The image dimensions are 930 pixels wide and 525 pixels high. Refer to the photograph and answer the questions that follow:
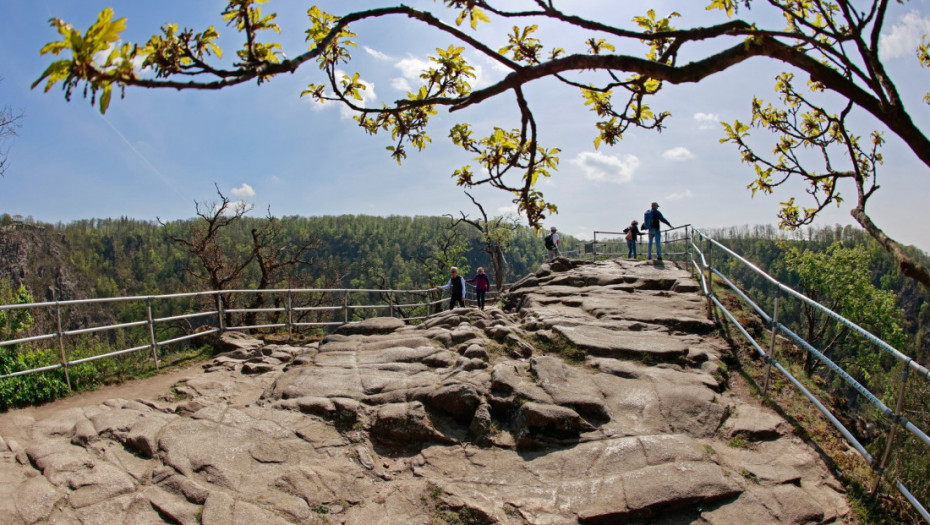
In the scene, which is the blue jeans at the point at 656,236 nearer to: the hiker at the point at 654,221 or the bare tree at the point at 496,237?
the hiker at the point at 654,221

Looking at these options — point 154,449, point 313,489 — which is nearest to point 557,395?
point 313,489

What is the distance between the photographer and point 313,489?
4555mm

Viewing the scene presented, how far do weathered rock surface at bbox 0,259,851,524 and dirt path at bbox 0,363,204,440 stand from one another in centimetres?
19

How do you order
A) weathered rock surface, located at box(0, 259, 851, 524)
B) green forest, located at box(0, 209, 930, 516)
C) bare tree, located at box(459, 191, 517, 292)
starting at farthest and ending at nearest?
bare tree, located at box(459, 191, 517, 292) < green forest, located at box(0, 209, 930, 516) < weathered rock surface, located at box(0, 259, 851, 524)

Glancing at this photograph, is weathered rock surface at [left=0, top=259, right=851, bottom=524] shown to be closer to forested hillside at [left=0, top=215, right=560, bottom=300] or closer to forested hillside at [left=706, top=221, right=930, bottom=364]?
forested hillside at [left=0, top=215, right=560, bottom=300]

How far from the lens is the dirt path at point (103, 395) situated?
212 inches

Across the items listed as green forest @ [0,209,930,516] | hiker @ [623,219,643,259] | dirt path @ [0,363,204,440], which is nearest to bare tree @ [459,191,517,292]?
green forest @ [0,209,930,516]

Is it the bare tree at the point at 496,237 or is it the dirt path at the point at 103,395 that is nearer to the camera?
the dirt path at the point at 103,395

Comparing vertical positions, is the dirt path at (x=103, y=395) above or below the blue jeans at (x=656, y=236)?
below

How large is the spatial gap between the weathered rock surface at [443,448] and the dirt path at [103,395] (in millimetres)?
Result: 192

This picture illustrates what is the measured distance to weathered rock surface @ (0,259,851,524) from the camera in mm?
4078

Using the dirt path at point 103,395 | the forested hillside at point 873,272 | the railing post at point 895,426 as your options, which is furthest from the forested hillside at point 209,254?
the forested hillside at point 873,272

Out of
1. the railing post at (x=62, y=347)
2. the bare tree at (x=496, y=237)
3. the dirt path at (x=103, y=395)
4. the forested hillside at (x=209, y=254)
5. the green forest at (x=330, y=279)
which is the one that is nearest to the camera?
the dirt path at (x=103, y=395)

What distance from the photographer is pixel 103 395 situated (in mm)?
6723
